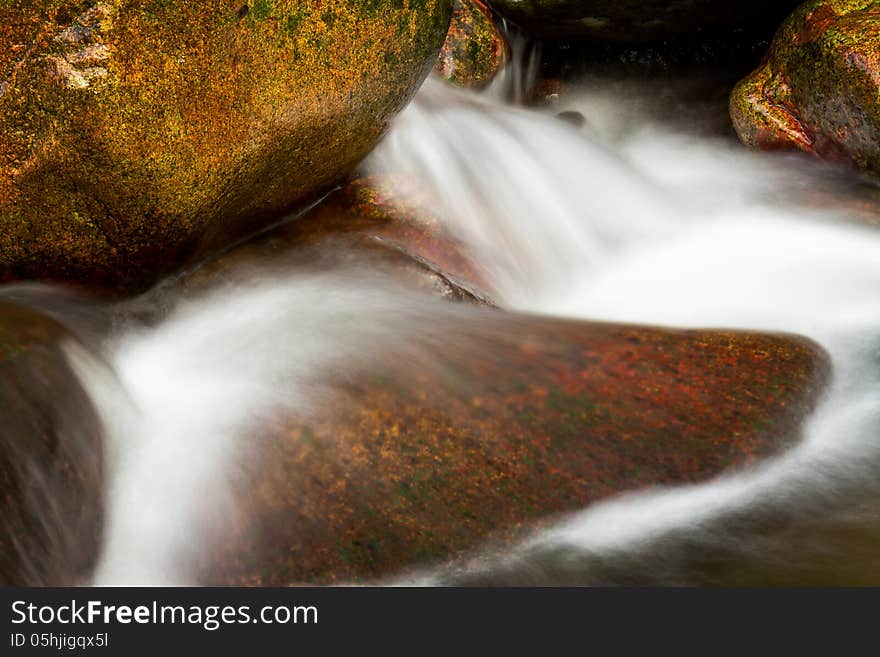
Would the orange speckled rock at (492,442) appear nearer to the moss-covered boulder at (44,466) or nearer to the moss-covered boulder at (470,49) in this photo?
the moss-covered boulder at (44,466)

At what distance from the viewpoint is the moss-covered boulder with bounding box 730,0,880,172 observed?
5.40 meters

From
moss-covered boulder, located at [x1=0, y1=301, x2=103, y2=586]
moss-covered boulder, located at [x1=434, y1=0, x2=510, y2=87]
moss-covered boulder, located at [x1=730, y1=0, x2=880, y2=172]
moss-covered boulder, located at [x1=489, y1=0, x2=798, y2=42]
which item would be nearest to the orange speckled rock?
moss-covered boulder, located at [x1=0, y1=301, x2=103, y2=586]

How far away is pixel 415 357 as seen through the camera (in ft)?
10.5

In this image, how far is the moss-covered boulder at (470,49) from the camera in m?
6.95

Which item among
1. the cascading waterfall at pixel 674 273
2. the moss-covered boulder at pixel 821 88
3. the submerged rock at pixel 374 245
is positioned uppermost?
the moss-covered boulder at pixel 821 88

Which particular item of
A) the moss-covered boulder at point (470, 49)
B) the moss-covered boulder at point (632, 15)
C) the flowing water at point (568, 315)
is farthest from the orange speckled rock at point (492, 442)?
the moss-covered boulder at point (632, 15)

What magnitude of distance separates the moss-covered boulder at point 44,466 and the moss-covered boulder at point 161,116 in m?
0.64

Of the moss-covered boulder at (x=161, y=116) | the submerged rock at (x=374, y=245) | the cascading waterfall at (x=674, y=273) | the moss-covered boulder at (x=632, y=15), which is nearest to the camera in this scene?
the cascading waterfall at (x=674, y=273)

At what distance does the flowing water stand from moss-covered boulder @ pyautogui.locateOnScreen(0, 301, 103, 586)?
0.09m

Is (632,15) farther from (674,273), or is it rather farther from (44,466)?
(44,466)

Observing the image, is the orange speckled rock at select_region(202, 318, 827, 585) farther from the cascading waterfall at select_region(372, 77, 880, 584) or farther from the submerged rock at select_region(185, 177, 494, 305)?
the submerged rock at select_region(185, 177, 494, 305)

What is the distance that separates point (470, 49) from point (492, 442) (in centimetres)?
492

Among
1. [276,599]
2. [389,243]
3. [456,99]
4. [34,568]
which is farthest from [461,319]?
[456,99]

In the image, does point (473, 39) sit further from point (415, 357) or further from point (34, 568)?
point (34, 568)
